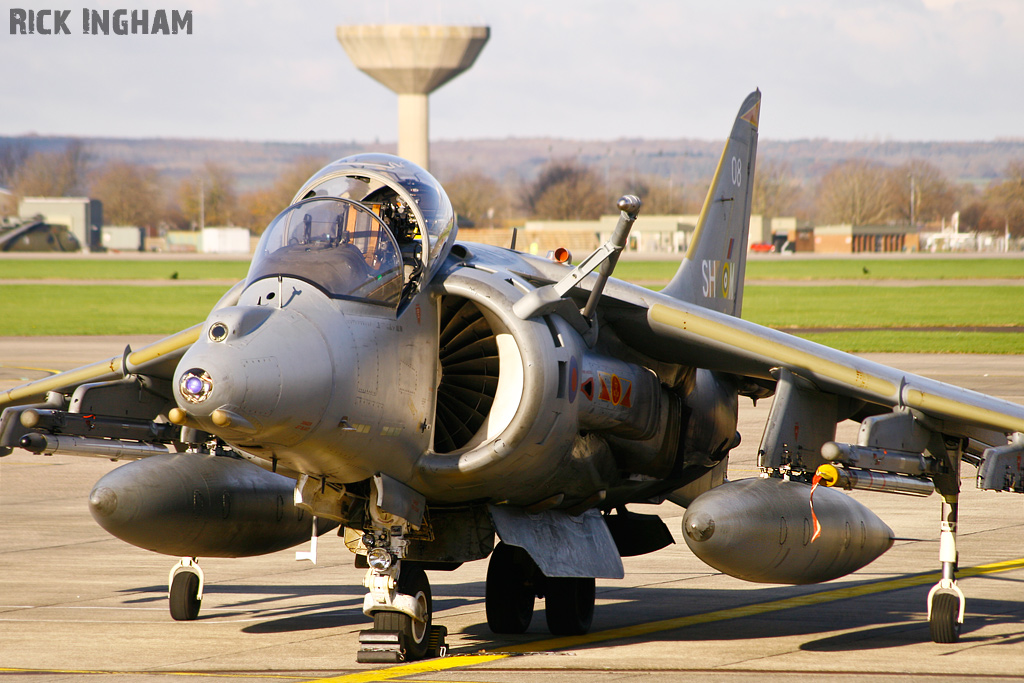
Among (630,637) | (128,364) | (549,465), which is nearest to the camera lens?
(549,465)

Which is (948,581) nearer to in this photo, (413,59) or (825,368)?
(825,368)

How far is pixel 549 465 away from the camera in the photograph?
31.6ft

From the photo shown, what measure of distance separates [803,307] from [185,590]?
161 feet

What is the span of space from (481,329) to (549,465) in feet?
3.60

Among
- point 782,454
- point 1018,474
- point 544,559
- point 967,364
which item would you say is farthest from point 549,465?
point 967,364

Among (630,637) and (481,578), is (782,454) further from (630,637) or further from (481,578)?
(481,578)

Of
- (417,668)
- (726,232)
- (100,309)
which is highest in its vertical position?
(726,232)

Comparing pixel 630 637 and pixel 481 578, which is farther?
pixel 481 578

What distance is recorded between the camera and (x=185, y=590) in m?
11.2

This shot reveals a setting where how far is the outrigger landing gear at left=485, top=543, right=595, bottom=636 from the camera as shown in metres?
10.6

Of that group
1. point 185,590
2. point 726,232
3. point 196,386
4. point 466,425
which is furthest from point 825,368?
point 185,590

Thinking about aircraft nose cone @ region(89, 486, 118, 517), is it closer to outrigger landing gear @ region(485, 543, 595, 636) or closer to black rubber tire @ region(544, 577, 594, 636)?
outrigger landing gear @ region(485, 543, 595, 636)

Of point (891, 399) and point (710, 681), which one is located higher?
point (891, 399)

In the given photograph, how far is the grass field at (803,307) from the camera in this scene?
42781 mm
